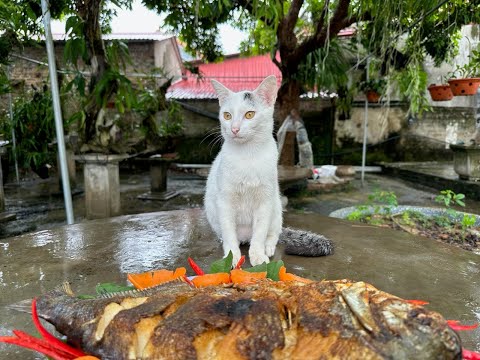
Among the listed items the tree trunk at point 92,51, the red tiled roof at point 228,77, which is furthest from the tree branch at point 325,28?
the red tiled roof at point 228,77

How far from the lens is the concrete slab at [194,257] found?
1.57 meters

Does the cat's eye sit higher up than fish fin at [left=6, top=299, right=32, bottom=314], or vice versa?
the cat's eye

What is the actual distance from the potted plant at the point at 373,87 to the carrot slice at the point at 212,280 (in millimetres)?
7901

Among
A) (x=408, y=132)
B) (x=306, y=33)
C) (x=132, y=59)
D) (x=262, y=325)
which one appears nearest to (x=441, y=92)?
(x=306, y=33)

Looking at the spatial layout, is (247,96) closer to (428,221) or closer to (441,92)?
(428,221)

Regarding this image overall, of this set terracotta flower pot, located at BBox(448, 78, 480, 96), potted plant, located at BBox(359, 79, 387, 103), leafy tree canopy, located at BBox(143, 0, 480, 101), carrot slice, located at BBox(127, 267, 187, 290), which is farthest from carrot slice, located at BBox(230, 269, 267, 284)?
potted plant, located at BBox(359, 79, 387, 103)

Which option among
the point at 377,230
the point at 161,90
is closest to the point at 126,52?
the point at 161,90

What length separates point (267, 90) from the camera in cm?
184

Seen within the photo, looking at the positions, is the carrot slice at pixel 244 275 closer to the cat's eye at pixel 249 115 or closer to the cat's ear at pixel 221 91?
the cat's eye at pixel 249 115

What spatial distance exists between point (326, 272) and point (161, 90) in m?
6.22

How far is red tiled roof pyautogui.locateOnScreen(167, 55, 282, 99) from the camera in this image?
12.4 meters

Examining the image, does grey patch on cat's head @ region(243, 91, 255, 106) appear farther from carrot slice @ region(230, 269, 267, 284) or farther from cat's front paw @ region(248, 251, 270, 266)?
carrot slice @ region(230, 269, 267, 284)

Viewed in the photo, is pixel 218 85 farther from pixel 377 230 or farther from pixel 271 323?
pixel 377 230

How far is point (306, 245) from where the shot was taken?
206cm
